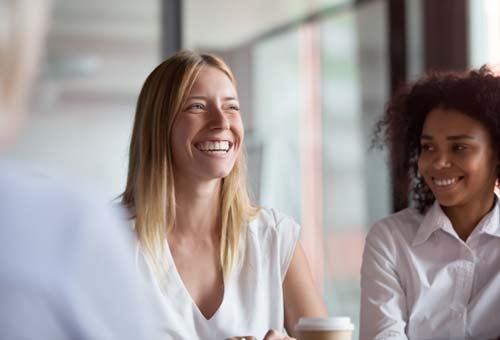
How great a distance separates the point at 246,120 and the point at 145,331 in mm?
4261

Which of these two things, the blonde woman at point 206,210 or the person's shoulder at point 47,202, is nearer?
the person's shoulder at point 47,202

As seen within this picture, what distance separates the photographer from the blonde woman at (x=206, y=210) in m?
2.19

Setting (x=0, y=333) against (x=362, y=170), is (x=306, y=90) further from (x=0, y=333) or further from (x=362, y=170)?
(x=0, y=333)

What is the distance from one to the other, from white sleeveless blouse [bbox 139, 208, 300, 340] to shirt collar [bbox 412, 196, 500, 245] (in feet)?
1.11

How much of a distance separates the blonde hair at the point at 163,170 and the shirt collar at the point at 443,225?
1.51 feet

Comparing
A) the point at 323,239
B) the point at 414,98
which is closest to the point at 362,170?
the point at 323,239

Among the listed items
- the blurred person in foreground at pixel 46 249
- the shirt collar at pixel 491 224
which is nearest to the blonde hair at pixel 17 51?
the blurred person in foreground at pixel 46 249

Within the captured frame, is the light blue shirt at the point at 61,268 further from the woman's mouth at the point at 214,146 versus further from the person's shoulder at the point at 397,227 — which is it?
the person's shoulder at the point at 397,227

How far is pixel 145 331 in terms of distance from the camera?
1.79 ft

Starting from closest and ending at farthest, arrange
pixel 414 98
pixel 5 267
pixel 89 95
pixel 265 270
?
1. pixel 5 267
2. pixel 265 270
3. pixel 414 98
4. pixel 89 95

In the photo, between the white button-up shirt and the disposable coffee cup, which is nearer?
the disposable coffee cup

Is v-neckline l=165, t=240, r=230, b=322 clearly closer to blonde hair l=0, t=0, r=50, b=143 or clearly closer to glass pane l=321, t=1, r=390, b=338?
blonde hair l=0, t=0, r=50, b=143

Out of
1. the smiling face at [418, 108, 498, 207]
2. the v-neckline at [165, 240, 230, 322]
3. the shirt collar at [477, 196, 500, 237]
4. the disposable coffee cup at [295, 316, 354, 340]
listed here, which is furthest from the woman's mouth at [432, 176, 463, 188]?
the disposable coffee cup at [295, 316, 354, 340]

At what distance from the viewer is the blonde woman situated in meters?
2.19
